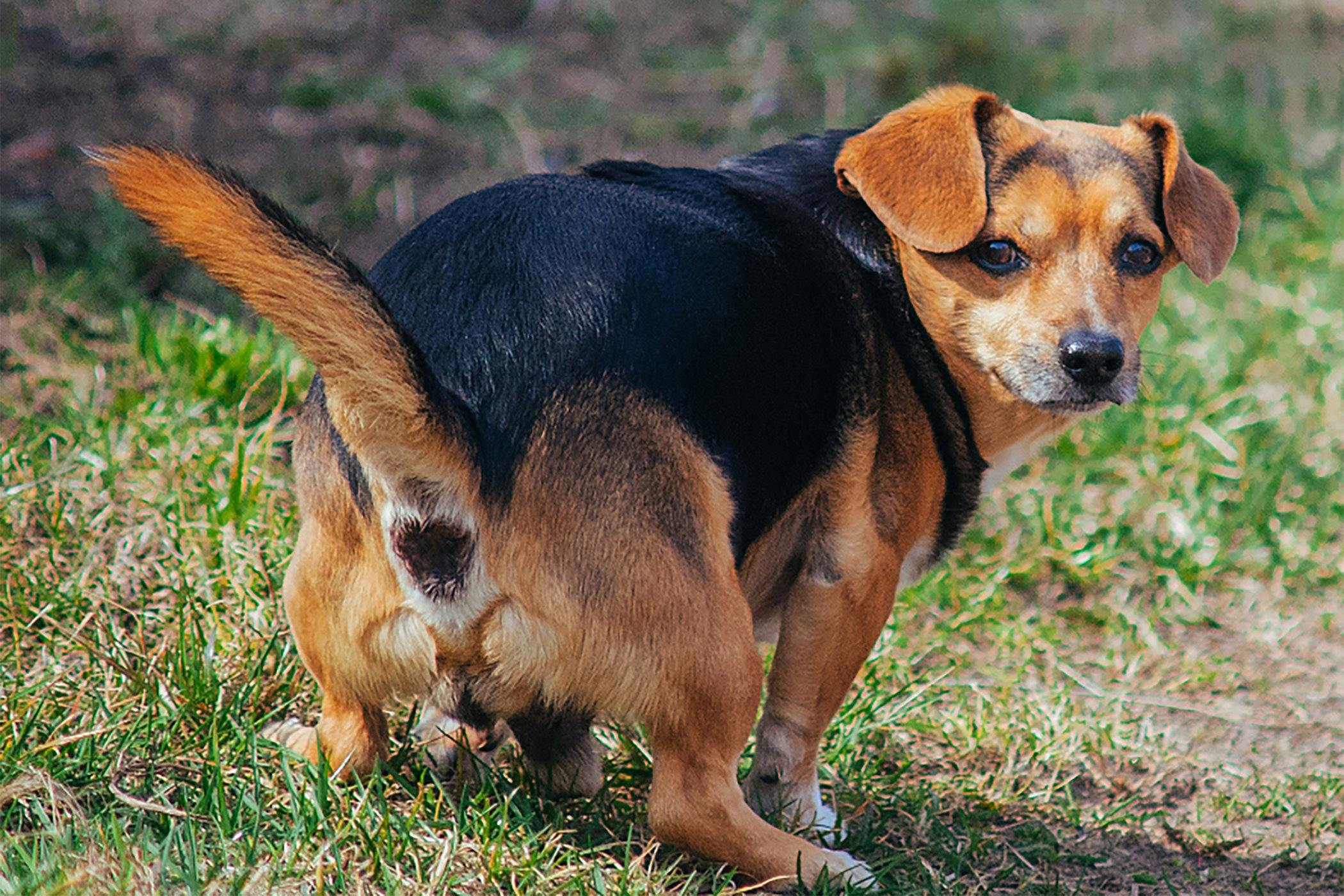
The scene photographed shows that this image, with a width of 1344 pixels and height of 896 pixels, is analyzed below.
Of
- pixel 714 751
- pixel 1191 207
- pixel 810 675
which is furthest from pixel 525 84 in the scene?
pixel 714 751

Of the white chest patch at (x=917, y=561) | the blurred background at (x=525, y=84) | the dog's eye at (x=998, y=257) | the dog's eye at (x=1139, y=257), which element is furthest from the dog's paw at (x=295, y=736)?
the blurred background at (x=525, y=84)

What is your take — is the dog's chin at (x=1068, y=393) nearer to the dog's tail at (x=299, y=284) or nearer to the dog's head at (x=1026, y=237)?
the dog's head at (x=1026, y=237)

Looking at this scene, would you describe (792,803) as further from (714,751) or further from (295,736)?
(295,736)

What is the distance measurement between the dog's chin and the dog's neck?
84 mm

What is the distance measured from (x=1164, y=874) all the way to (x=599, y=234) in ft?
6.18

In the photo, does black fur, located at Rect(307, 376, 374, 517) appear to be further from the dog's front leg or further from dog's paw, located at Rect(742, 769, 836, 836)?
dog's paw, located at Rect(742, 769, 836, 836)

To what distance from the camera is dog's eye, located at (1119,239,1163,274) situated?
3.12 metres

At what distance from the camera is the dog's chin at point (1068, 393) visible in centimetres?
298

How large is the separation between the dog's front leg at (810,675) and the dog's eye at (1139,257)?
830 millimetres

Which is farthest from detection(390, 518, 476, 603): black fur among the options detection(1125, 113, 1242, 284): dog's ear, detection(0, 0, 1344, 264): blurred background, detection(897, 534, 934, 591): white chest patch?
detection(0, 0, 1344, 264): blurred background

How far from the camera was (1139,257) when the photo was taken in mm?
3143

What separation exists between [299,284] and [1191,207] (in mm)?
2050

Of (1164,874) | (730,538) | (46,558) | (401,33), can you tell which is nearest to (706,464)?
(730,538)

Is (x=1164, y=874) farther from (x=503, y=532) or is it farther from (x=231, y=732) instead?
(x=231, y=732)
